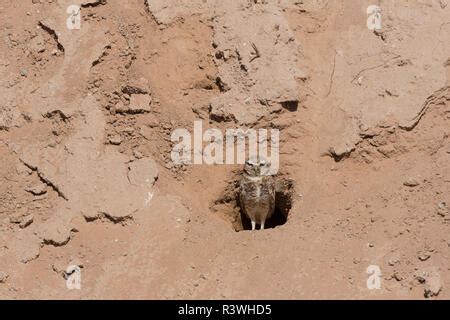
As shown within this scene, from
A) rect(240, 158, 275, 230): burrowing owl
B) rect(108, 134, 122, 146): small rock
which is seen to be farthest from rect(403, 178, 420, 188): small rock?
rect(108, 134, 122, 146): small rock

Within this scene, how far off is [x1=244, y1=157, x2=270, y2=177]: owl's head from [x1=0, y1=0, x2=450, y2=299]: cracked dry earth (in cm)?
19

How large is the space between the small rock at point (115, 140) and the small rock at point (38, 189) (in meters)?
0.68

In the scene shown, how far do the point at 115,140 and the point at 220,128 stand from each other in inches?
36.1

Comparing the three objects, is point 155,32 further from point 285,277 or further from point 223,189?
point 285,277

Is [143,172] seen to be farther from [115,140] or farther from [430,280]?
[430,280]

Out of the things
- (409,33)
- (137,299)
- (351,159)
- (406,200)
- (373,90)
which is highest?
(409,33)

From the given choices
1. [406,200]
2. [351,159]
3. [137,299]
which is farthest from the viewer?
[351,159]

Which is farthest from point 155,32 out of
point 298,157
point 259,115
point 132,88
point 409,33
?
point 409,33

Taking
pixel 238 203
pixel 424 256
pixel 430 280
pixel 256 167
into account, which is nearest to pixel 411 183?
pixel 424 256

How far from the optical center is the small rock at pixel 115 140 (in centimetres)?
727

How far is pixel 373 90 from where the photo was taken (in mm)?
7289

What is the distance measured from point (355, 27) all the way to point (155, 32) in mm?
1807

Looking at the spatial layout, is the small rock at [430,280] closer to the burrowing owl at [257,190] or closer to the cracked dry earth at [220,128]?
the cracked dry earth at [220,128]

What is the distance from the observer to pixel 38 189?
23.3ft
